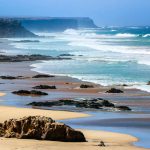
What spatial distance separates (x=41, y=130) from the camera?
52.6 ft

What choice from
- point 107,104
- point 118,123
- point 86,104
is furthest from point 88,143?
point 86,104

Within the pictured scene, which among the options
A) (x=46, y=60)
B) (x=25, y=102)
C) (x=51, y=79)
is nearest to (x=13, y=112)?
(x=25, y=102)

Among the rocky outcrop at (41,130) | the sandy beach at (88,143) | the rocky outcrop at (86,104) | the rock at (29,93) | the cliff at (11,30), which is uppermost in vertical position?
the cliff at (11,30)

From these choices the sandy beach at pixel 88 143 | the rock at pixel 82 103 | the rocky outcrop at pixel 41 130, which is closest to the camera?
the sandy beach at pixel 88 143

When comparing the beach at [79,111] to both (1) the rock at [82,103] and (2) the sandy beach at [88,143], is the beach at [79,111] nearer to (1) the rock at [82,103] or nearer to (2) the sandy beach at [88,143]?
(2) the sandy beach at [88,143]

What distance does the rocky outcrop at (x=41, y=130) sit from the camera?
15.9m

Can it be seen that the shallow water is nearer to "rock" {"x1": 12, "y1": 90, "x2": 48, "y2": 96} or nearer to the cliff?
"rock" {"x1": 12, "y1": 90, "x2": 48, "y2": 96}

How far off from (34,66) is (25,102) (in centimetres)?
2284

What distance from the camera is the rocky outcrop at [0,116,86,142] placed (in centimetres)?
1591

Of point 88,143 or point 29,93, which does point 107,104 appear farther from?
point 88,143

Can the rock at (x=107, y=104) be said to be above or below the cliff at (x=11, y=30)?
below

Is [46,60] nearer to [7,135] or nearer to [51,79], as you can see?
[51,79]

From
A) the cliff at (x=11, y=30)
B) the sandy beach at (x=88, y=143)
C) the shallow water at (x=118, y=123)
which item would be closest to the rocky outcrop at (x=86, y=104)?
the shallow water at (x=118, y=123)

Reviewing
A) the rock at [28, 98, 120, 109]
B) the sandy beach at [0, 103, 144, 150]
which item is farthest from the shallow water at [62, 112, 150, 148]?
the rock at [28, 98, 120, 109]
